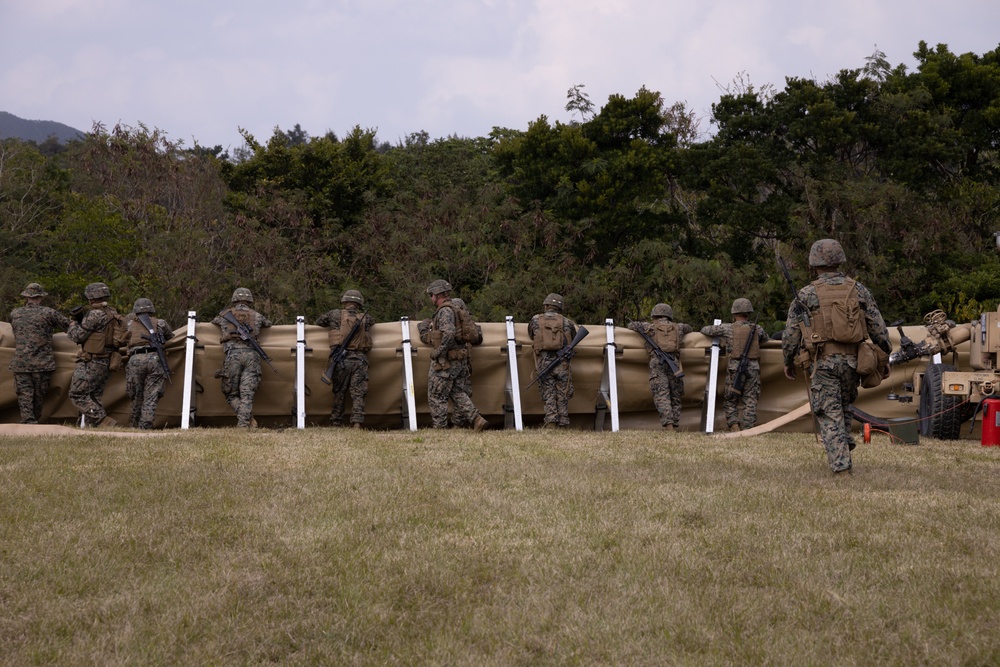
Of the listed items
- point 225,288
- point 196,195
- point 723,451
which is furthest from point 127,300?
point 723,451

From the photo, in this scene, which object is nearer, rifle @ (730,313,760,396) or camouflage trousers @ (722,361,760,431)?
rifle @ (730,313,760,396)

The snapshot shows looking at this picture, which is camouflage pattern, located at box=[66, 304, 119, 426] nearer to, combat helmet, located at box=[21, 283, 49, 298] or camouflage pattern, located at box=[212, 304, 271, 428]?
combat helmet, located at box=[21, 283, 49, 298]

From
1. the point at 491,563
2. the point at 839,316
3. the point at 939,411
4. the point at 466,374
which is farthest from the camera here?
the point at 466,374

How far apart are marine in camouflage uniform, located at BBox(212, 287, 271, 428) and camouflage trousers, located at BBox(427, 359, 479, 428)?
242 centimetres

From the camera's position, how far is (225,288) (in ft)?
79.4

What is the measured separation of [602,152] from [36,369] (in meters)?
14.5

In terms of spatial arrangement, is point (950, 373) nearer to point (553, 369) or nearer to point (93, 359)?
point (553, 369)

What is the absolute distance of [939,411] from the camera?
13.8 m

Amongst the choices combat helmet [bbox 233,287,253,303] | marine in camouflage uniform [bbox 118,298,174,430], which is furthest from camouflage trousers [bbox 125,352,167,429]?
combat helmet [bbox 233,287,253,303]

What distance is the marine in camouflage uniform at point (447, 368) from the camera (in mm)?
14258

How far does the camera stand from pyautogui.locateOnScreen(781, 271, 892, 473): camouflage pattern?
374 inches

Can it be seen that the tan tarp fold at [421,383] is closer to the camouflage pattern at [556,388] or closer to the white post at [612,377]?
the white post at [612,377]

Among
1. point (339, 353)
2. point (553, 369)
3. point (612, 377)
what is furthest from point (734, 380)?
point (339, 353)

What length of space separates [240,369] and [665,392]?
607 centimetres
